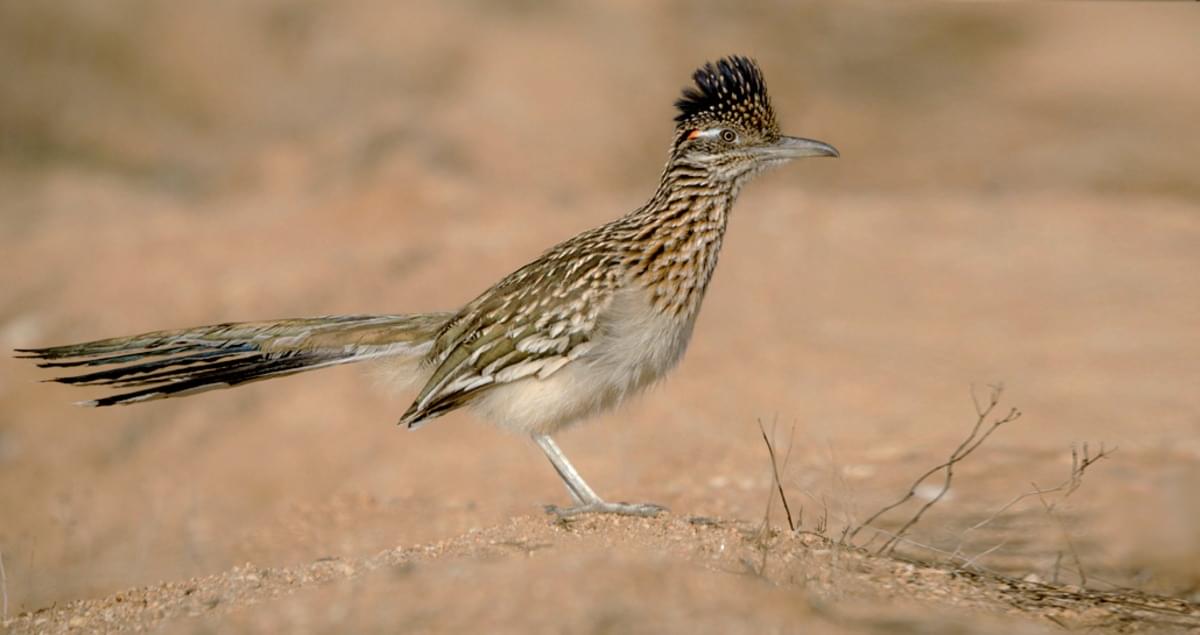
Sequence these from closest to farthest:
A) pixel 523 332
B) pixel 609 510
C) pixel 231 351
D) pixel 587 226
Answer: pixel 609 510 → pixel 523 332 → pixel 231 351 → pixel 587 226

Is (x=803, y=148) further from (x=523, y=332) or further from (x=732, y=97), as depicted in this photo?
(x=523, y=332)

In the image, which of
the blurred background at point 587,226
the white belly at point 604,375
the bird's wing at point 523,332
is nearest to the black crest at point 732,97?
the bird's wing at point 523,332

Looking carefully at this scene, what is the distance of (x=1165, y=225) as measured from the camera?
13.9 m

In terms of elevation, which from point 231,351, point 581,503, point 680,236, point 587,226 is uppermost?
point 680,236

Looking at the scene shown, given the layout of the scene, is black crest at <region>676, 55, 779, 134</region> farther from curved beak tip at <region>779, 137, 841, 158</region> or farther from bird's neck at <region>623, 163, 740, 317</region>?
bird's neck at <region>623, 163, 740, 317</region>

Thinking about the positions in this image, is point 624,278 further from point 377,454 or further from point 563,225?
point 563,225

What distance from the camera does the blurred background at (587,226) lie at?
7922mm

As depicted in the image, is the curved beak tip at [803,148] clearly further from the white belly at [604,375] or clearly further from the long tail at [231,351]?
the long tail at [231,351]

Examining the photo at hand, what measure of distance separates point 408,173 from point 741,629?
1124cm

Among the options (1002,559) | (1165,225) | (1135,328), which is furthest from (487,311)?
(1165,225)

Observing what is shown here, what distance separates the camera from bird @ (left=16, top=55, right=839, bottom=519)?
18.5 feet

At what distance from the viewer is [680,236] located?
19.4 feet

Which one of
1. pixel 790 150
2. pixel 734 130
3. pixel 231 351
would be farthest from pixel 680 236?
pixel 231 351

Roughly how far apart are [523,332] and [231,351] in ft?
4.15
